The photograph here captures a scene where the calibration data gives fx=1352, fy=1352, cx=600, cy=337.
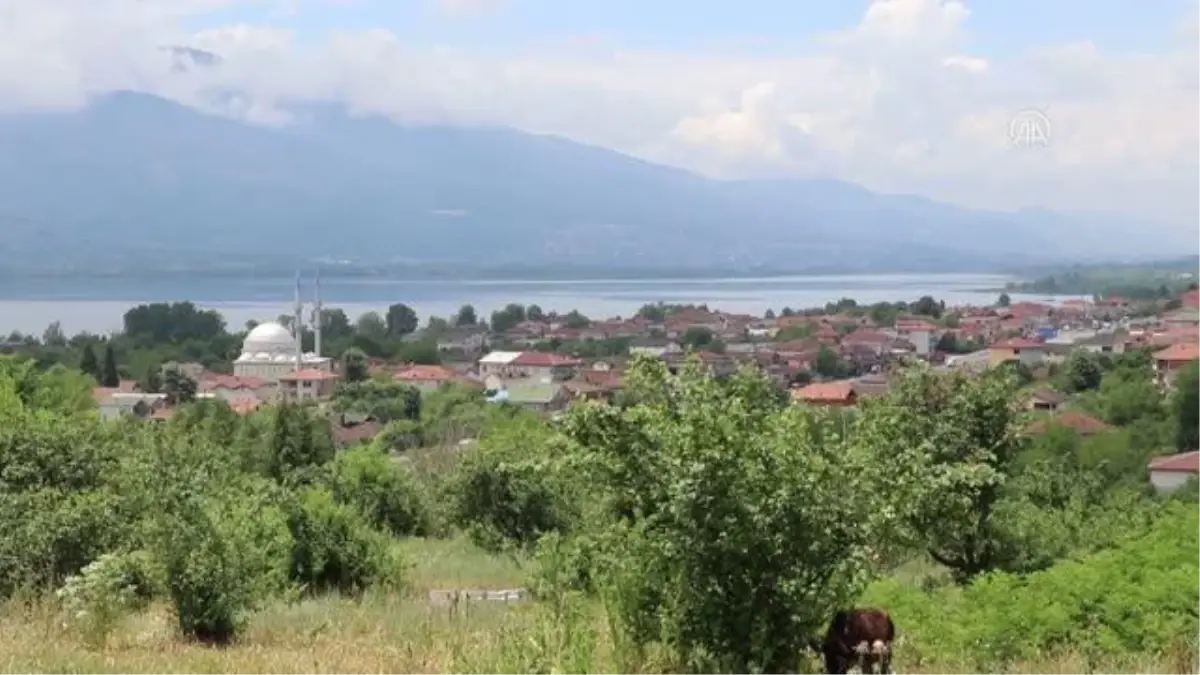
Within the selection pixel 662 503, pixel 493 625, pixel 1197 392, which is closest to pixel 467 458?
pixel 493 625

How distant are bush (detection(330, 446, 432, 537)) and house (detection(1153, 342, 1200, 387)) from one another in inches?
1369

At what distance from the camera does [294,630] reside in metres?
7.28

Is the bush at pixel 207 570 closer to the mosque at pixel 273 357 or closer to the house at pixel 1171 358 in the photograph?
the house at pixel 1171 358

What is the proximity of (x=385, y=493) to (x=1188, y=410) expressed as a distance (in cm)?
2544

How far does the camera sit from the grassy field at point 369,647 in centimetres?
457

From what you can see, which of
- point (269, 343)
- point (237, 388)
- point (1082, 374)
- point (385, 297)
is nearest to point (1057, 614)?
point (1082, 374)

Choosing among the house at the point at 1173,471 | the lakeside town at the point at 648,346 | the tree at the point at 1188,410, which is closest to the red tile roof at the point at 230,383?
the lakeside town at the point at 648,346

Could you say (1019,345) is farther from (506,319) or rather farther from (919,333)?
(506,319)

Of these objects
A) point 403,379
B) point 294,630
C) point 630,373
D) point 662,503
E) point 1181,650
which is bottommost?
point 403,379

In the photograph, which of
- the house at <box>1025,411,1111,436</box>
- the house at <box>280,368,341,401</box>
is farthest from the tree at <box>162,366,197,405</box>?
the house at <box>1025,411,1111,436</box>

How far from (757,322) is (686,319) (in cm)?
556

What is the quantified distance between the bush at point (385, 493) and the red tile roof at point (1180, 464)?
17.2 meters

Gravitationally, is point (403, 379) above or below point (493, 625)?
below

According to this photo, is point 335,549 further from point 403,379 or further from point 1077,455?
point 403,379
